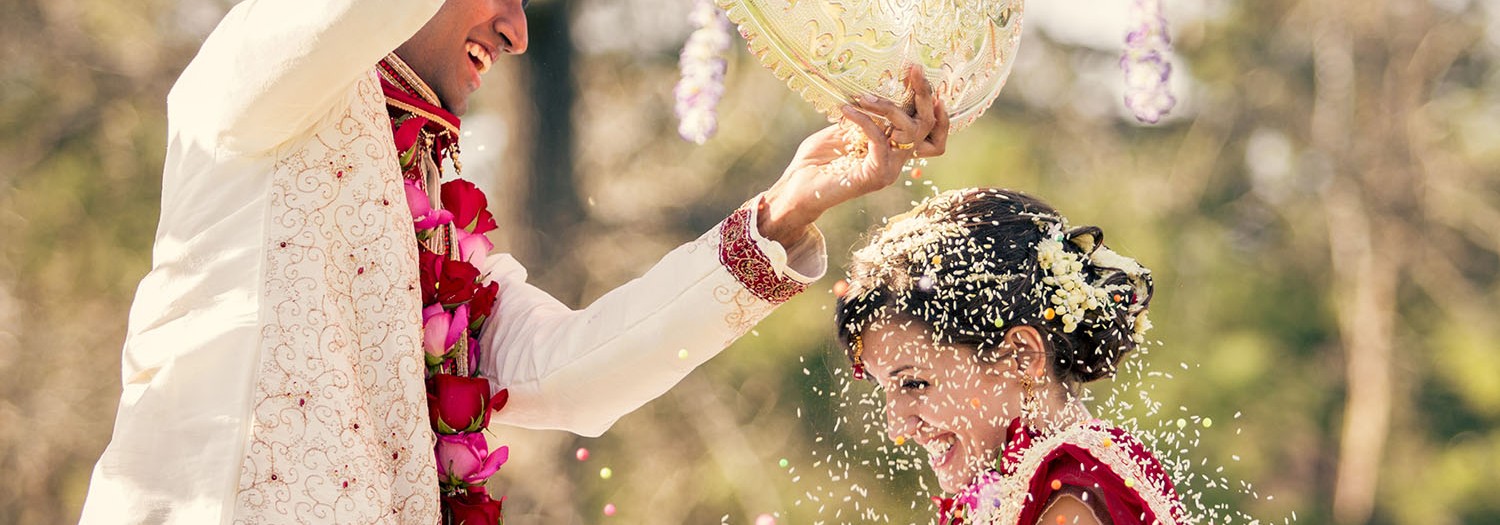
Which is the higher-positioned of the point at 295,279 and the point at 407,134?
the point at 407,134

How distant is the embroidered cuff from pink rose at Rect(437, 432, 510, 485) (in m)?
0.46


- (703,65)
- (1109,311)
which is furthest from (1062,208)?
(1109,311)

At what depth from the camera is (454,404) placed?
8.64 feet

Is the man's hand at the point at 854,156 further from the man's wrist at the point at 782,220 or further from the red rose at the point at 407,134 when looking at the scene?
the red rose at the point at 407,134

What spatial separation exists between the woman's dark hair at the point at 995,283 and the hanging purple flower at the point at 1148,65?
235 cm

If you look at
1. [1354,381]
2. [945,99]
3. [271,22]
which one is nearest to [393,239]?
[271,22]

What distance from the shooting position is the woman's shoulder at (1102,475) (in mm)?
2637

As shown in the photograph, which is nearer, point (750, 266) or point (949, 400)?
point (750, 266)

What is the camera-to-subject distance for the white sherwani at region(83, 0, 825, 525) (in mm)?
2211

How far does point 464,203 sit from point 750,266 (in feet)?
1.81

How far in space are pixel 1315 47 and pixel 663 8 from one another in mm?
3690

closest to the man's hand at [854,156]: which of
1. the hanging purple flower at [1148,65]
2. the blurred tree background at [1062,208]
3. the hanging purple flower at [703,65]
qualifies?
the hanging purple flower at [703,65]

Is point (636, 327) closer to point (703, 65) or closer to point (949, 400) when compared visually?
point (949, 400)

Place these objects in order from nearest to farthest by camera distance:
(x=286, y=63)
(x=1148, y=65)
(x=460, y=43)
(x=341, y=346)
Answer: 1. (x=286, y=63)
2. (x=341, y=346)
3. (x=460, y=43)
4. (x=1148, y=65)
